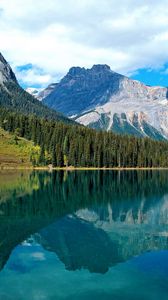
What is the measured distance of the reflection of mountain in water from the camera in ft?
117

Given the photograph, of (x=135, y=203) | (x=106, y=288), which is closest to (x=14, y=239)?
(x=106, y=288)

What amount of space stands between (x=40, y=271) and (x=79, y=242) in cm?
1050

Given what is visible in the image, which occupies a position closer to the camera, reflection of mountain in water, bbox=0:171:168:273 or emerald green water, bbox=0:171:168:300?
emerald green water, bbox=0:171:168:300

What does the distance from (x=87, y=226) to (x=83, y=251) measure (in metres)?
13.8

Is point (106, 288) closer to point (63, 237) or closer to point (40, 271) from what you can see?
point (40, 271)

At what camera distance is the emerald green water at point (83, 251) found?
1028 inches

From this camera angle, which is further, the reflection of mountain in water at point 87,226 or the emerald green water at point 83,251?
the reflection of mountain in water at point 87,226

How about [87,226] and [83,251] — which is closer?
[83,251]

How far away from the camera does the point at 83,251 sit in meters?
36.3

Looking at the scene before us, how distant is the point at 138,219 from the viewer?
2206 inches

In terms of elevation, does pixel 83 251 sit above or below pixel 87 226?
below

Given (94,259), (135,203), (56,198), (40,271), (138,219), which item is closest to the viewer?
(40,271)

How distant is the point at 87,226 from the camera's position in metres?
50.1

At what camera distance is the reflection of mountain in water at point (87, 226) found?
117 ft
